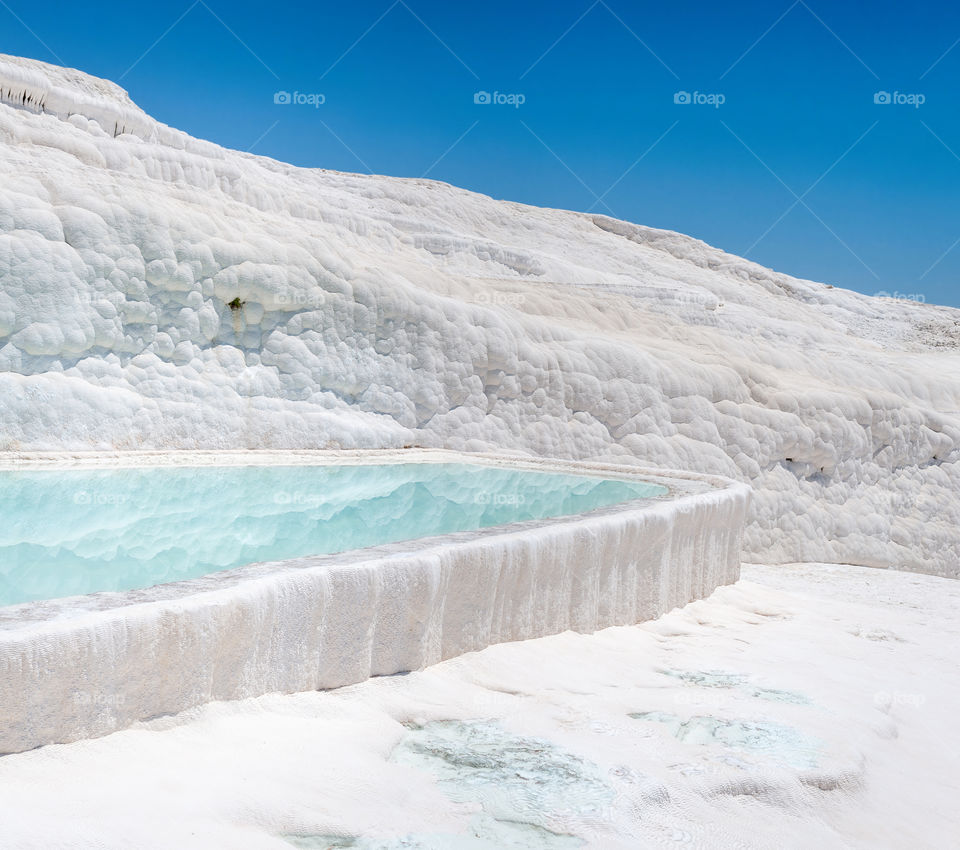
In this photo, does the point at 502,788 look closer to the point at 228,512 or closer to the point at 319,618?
the point at 319,618

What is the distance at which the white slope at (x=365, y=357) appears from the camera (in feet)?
26.9

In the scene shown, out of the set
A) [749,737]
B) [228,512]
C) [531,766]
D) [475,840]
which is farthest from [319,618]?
[228,512]

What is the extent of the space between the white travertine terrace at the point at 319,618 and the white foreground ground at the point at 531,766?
0.09m

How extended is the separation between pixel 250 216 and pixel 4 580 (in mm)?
7204

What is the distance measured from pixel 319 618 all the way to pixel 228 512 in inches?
88.3

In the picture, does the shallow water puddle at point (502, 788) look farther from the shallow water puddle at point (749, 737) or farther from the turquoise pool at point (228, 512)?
the turquoise pool at point (228, 512)

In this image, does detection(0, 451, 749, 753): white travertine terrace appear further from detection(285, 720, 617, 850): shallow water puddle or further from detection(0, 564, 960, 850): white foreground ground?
detection(285, 720, 617, 850): shallow water puddle

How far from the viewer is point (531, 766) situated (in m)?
2.99

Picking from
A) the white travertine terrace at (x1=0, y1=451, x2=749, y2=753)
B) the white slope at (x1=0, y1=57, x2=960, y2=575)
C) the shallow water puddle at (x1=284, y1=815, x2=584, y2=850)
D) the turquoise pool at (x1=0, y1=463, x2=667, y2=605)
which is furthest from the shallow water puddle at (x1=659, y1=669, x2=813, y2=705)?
the white slope at (x1=0, y1=57, x2=960, y2=575)

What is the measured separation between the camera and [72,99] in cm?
1213

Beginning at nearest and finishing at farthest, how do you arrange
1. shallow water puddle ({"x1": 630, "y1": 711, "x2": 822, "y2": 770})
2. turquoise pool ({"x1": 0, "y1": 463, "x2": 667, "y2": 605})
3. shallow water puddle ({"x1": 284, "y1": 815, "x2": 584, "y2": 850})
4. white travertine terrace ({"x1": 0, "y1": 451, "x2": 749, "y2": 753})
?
1. shallow water puddle ({"x1": 284, "y1": 815, "x2": 584, "y2": 850})
2. white travertine terrace ({"x1": 0, "y1": 451, "x2": 749, "y2": 753})
3. shallow water puddle ({"x1": 630, "y1": 711, "x2": 822, "y2": 770})
4. turquoise pool ({"x1": 0, "y1": 463, "x2": 667, "y2": 605})

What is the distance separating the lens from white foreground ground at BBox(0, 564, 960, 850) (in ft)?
7.99

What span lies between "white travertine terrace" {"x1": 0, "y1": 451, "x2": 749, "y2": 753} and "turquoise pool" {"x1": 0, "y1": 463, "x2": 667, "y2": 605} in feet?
1.53

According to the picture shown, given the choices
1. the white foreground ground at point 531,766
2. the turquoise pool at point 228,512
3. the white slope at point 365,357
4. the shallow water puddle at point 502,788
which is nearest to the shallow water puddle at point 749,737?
the white foreground ground at point 531,766
